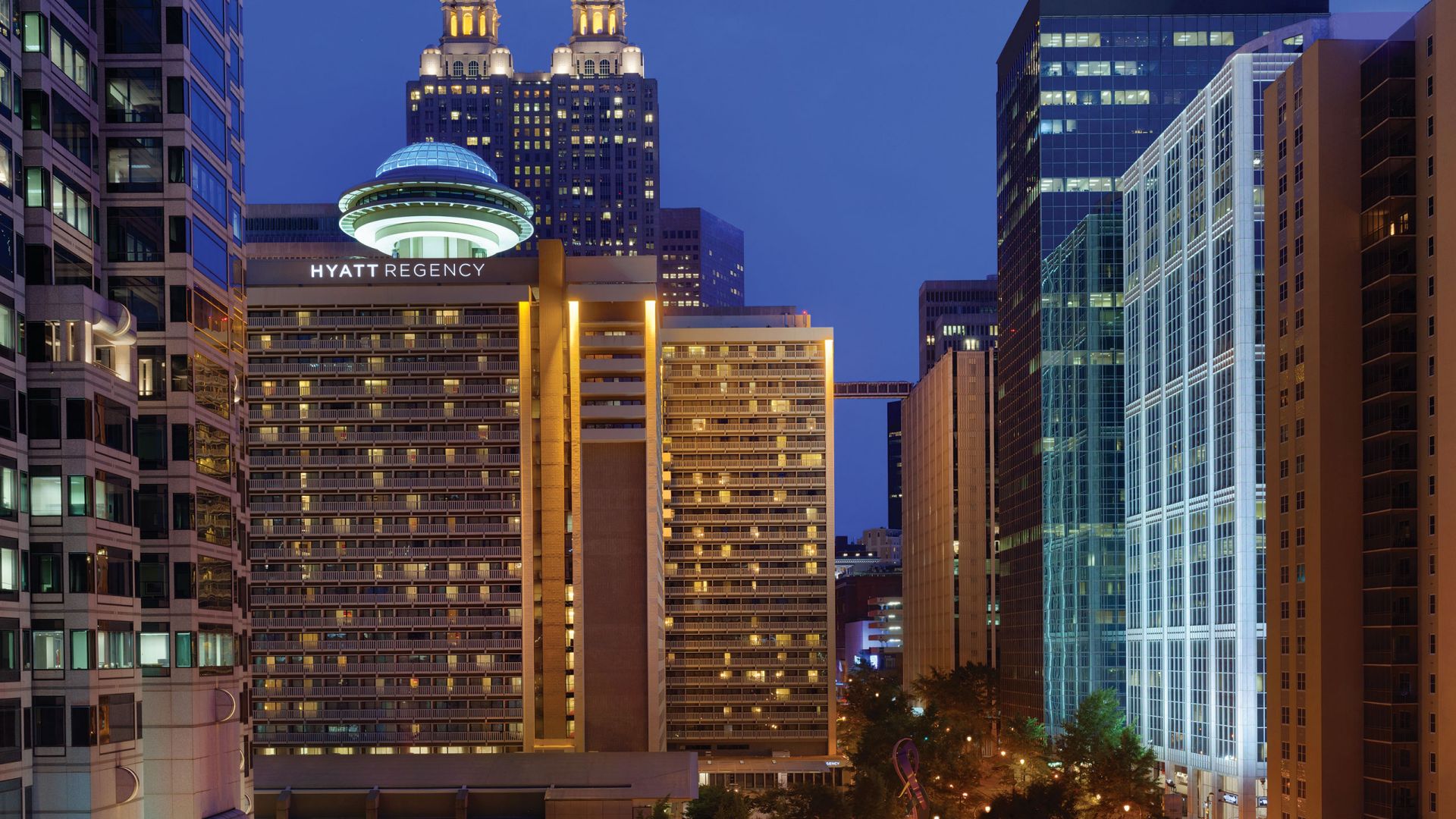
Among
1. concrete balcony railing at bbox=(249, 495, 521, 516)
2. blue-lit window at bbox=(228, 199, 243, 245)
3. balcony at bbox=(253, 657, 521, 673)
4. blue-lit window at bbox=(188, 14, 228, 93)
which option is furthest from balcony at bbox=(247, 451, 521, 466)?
blue-lit window at bbox=(188, 14, 228, 93)

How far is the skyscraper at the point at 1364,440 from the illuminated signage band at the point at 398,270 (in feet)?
325

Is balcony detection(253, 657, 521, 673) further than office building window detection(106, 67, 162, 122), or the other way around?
balcony detection(253, 657, 521, 673)

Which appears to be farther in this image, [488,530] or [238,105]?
[488,530]

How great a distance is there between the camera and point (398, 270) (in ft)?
593

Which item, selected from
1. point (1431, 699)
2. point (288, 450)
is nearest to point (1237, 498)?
point (1431, 699)

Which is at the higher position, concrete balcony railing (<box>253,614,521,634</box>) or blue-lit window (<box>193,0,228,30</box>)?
blue-lit window (<box>193,0,228,30</box>)

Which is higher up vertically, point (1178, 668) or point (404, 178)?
point (404, 178)

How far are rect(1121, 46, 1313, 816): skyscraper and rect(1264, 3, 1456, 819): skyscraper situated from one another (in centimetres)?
2076

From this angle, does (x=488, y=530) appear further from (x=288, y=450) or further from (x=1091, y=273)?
(x=1091, y=273)

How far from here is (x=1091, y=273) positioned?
183 meters

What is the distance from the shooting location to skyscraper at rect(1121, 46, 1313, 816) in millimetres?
138875

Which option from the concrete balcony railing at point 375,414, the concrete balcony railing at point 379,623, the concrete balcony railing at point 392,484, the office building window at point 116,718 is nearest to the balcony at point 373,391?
the concrete balcony railing at point 375,414

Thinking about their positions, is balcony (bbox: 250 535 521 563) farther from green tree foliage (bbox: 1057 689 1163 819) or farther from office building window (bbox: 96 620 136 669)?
office building window (bbox: 96 620 136 669)

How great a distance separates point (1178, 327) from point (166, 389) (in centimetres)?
11161
